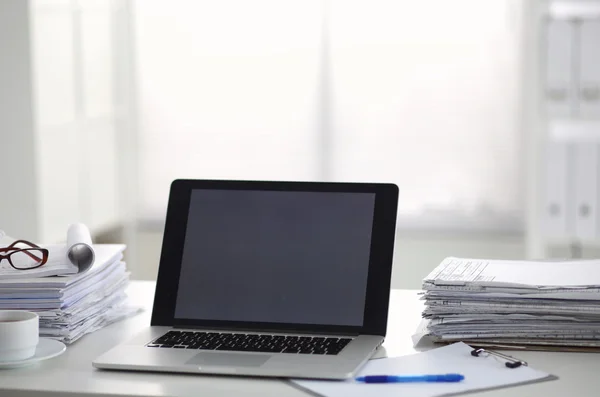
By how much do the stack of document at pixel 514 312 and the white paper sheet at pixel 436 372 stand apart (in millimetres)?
42

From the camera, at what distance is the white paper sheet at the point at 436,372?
1145mm

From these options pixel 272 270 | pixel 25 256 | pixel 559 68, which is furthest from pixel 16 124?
pixel 272 270

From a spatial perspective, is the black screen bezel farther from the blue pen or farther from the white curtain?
the white curtain

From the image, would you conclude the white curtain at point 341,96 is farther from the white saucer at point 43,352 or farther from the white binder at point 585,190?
the white saucer at point 43,352

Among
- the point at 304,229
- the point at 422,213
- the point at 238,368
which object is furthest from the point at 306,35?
the point at 238,368

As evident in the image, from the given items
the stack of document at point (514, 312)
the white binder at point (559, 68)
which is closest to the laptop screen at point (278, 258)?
the stack of document at point (514, 312)

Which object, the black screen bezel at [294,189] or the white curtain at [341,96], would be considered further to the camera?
the white curtain at [341,96]

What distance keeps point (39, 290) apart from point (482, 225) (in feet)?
8.69

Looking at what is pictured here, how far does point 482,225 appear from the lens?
379cm

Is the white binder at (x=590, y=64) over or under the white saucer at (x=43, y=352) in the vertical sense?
over

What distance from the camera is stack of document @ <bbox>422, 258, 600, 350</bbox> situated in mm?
1332

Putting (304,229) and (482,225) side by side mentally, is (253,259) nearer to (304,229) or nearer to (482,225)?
(304,229)

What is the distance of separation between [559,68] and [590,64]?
0.10 m

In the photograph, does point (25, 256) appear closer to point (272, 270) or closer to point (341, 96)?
point (272, 270)
